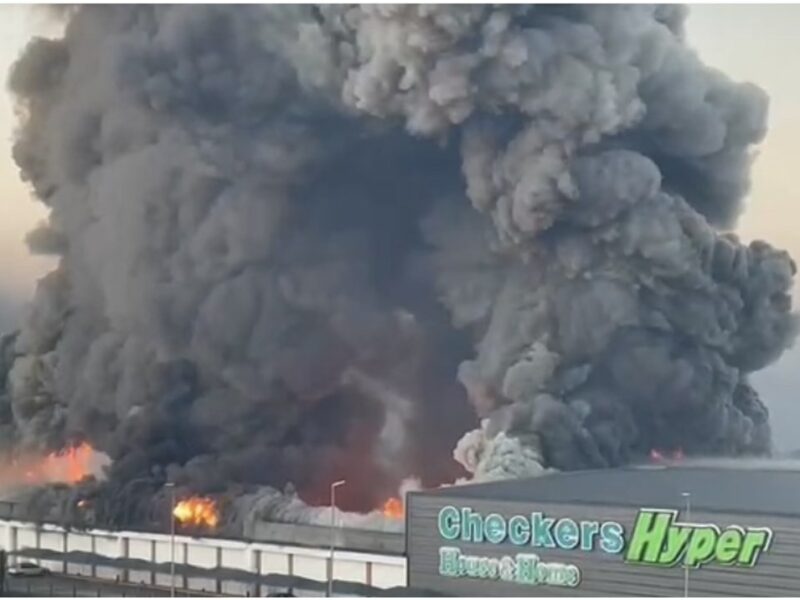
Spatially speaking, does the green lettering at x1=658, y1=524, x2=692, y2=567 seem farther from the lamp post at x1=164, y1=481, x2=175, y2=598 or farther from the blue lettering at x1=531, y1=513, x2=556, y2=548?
the lamp post at x1=164, y1=481, x2=175, y2=598

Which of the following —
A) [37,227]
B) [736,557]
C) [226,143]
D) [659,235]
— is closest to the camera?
[736,557]

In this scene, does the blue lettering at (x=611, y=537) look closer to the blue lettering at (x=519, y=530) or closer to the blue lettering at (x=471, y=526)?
the blue lettering at (x=519, y=530)

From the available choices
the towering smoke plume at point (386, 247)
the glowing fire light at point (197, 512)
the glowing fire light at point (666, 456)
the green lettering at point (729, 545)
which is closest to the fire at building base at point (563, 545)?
the green lettering at point (729, 545)

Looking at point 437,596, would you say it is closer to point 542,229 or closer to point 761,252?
point 542,229

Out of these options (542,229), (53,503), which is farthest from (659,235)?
(53,503)

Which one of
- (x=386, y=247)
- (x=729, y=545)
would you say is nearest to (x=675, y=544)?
(x=729, y=545)

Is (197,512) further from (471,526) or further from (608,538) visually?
(608,538)
